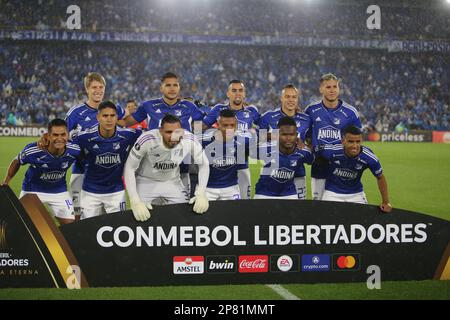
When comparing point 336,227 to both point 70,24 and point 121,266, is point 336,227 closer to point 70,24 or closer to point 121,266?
point 121,266

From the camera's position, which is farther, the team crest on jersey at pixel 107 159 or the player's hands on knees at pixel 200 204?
the team crest on jersey at pixel 107 159

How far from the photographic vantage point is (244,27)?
37031mm

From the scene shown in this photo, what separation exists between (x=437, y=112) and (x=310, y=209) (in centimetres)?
3121

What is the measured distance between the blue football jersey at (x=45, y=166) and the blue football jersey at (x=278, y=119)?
254 centimetres

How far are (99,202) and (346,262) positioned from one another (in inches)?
110

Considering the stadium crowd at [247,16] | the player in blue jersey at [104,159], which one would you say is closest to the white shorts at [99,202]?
the player in blue jersey at [104,159]

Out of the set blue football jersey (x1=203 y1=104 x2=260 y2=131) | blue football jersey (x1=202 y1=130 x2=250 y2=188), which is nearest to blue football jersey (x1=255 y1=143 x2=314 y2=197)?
blue football jersey (x1=202 y1=130 x2=250 y2=188)

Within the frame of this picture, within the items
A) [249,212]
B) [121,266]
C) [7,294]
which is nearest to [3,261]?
[7,294]

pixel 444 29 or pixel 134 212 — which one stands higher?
pixel 444 29

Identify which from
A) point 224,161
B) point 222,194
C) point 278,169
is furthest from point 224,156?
point 278,169

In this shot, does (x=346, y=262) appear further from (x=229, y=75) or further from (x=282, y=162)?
(x=229, y=75)

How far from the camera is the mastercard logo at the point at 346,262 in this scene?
5191mm

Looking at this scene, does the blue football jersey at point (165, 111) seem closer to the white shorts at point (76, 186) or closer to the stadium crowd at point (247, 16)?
the white shorts at point (76, 186)
